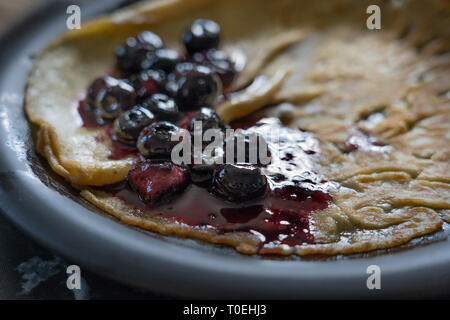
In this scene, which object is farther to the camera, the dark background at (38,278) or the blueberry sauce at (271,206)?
the blueberry sauce at (271,206)

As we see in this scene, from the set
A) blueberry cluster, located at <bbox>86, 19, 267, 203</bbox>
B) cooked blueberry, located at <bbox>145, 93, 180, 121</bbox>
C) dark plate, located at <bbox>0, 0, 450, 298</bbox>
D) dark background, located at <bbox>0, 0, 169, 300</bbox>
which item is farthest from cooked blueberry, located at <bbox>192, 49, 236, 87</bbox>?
dark background, located at <bbox>0, 0, 169, 300</bbox>

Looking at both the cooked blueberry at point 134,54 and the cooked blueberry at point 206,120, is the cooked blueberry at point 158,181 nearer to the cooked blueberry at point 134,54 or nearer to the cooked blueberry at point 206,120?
the cooked blueberry at point 206,120

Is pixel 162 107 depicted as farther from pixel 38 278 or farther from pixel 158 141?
pixel 38 278

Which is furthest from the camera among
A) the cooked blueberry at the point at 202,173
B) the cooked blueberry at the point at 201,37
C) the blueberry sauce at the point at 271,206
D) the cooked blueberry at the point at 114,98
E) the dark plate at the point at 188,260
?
the cooked blueberry at the point at 201,37

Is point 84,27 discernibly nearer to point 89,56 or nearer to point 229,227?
point 89,56

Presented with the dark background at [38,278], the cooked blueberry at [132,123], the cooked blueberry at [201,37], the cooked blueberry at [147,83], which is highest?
→ the cooked blueberry at [201,37]

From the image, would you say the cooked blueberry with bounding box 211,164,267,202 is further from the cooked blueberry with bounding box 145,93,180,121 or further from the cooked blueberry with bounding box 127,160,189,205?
the cooked blueberry with bounding box 145,93,180,121

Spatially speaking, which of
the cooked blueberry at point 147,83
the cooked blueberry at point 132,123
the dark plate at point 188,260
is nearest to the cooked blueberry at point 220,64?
the cooked blueberry at point 147,83

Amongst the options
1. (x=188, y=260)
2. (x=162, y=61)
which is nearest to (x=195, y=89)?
(x=162, y=61)
